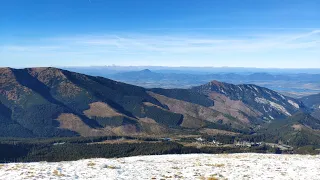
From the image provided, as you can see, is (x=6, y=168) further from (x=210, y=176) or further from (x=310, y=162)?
(x=310, y=162)

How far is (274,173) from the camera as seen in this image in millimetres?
40062

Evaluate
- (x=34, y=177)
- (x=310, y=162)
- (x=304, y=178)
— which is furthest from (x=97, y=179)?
(x=310, y=162)

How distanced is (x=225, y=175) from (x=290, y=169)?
11590 mm

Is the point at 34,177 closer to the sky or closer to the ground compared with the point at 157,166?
closer to the sky

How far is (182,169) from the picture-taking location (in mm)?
42250

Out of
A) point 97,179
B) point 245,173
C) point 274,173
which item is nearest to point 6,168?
point 97,179

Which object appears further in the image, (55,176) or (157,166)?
(157,166)

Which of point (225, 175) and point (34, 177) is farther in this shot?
point (225, 175)

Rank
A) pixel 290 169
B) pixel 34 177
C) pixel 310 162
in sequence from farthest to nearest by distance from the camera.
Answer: pixel 310 162, pixel 290 169, pixel 34 177

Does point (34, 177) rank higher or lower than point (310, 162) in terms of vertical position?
higher

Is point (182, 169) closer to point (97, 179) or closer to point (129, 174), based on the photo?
point (129, 174)

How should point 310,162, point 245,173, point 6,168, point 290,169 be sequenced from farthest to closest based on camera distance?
A: point 310,162, point 290,169, point 245,173, point 6,168

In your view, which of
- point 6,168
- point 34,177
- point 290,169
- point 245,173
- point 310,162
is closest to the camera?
point 34,177

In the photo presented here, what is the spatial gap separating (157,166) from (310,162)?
88.9 ft
